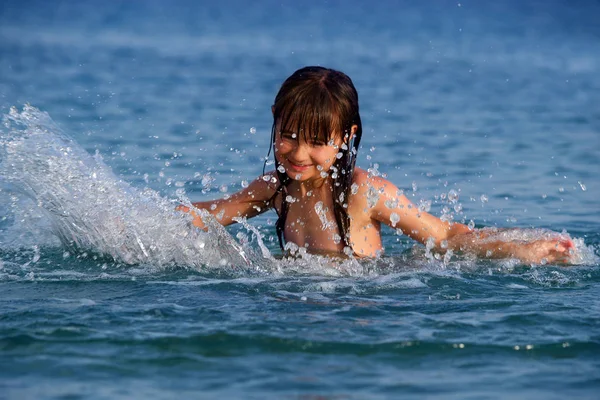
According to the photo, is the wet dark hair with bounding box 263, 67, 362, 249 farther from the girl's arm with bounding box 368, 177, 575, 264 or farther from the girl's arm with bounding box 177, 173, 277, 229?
the girl's arm with bounding box 177, 173, 277, 229

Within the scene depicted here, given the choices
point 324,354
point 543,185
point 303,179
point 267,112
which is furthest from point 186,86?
point 324,354

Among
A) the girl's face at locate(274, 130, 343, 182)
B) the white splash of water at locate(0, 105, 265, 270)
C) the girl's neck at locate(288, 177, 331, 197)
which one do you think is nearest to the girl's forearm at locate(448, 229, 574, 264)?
the girl's neck at locate(288, 177, 331, 197)

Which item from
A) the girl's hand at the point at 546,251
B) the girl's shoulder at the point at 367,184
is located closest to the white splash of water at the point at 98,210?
the girl's shoulder at the point at 367,184

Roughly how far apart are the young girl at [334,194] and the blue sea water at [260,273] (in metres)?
0.13

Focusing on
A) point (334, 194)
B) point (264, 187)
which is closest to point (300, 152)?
point (334, 194)

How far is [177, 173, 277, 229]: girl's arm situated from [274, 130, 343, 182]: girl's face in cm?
50

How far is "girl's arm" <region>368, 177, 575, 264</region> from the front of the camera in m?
5.64

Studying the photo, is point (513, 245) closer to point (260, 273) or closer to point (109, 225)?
point (260, 273)

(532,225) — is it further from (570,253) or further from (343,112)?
(343,112)

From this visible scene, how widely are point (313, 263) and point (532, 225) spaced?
8.29 feet

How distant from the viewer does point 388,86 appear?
14.5 m

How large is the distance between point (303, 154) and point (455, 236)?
98 centimetres

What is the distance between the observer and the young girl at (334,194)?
211 inches

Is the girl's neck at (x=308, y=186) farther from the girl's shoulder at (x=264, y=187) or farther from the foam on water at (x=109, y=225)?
the foam on water at (x=109, y=225)
